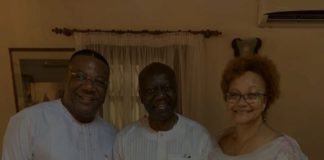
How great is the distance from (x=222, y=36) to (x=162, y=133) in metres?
1.18

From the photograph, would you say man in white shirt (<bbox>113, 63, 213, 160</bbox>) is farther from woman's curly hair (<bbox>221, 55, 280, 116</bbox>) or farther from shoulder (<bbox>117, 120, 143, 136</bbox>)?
woman's curly hair (<bbox>221, 55, 280, 116</bbox>)

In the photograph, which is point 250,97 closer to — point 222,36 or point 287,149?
point 287,149

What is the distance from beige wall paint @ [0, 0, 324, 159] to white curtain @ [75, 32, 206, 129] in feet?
0.30

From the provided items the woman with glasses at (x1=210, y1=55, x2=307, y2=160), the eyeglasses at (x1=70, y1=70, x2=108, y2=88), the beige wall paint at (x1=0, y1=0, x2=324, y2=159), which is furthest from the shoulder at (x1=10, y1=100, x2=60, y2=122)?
the beige wall paint at (x1=0, y1=0, x2=324, y2=159)

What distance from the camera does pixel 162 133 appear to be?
1.68 m

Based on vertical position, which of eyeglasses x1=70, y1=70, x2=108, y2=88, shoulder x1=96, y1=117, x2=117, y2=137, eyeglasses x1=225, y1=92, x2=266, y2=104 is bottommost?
shoulder x1=96, y1=117, x2=117, y2=137

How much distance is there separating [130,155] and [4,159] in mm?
573

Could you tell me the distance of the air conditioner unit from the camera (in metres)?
2.44

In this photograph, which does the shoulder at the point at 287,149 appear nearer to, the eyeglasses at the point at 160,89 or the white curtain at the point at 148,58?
the eyeglasses at the point at 160,89

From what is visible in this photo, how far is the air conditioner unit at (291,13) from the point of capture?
2438 millimetres

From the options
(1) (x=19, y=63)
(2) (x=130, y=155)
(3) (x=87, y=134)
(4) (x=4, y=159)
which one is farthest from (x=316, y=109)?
(1) (x=19, y=63)

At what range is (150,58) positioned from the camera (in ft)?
8.66

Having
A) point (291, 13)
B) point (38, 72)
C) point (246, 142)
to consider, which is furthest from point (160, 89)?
point (38, 72)

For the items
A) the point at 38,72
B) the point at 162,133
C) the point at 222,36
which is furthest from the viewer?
the point at 38,72
